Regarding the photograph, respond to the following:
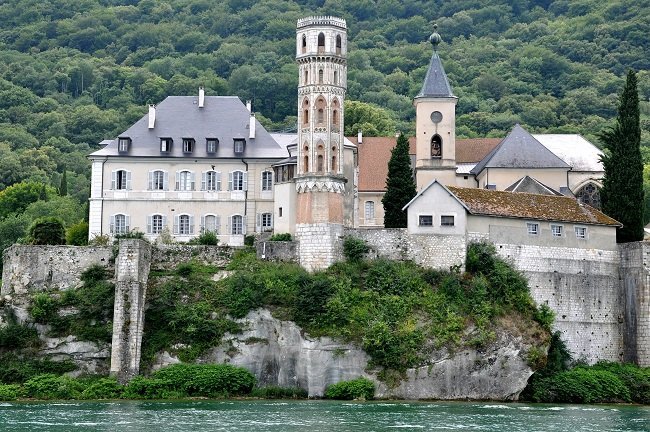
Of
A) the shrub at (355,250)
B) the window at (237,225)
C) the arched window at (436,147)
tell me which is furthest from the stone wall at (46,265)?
the arched window at (436,147)

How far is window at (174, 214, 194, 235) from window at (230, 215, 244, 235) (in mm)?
2387

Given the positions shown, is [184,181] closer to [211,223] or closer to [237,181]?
[211,223]

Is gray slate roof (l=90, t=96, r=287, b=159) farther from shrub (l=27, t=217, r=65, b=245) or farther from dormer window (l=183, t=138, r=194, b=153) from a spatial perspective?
shrub (l=27, t=217, r=65, b=245)

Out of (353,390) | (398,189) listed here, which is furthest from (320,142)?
(353,390)

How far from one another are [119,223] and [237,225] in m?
7.01

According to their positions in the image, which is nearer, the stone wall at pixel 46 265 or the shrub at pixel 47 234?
Answer: the stone wall at pixel 46 265

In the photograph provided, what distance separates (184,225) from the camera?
86812mm

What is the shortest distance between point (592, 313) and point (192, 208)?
24.6 m

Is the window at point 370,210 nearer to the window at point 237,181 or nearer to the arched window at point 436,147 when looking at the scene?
the arched window at point 436,147

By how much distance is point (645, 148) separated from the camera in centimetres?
12706

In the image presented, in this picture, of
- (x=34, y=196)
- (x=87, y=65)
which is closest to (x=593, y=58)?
(x=87, y=65)

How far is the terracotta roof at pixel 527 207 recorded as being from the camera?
77625 millimetres

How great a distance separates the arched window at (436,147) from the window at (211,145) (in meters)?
13.3

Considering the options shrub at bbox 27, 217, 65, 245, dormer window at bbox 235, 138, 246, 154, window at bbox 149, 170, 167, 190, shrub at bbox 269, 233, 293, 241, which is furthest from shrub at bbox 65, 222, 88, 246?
shrub at bbox 269, 233, 293, 241
